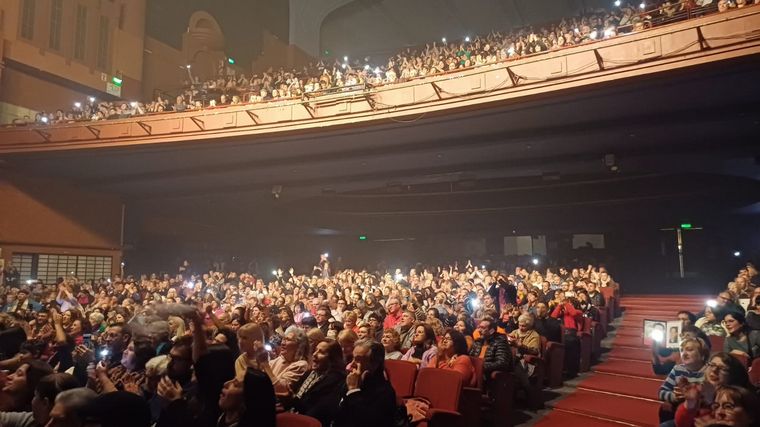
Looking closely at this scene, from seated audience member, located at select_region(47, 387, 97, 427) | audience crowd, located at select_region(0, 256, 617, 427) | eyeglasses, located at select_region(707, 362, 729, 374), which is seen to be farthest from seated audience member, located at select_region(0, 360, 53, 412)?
eyeglasses, located at select_region(707, 362, 729, 374)

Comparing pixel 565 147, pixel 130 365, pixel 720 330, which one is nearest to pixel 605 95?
pixel 565 147

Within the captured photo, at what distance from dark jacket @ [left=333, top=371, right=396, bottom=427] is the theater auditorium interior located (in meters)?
0.01

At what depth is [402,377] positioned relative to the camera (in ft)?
13.8

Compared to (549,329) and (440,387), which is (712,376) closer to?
(440,387)

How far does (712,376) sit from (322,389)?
2.44 metres

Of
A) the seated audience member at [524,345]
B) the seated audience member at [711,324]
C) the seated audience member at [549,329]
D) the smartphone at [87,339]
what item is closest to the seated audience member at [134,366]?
the smartphone at [87,339]

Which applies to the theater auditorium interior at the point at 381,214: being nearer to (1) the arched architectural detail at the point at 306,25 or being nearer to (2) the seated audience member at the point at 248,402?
(2) the seated audience member at the point at 248,402

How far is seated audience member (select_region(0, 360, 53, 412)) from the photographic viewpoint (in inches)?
120

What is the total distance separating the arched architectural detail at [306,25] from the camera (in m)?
23.7

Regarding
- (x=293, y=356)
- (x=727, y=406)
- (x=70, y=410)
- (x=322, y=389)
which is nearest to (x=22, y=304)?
(x=293, y=356)

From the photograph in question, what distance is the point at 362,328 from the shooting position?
5.10 m

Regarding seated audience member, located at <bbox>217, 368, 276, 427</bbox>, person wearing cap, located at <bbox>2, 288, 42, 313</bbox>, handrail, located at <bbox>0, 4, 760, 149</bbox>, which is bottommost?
seated audience member, located at <bbox>217, 368, 276, 427</bbox>

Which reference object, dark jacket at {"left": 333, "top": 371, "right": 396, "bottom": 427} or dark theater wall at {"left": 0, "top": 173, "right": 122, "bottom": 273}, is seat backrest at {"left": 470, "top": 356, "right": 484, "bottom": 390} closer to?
dark jacket at {"left": 333, "top": 371, "right": 396, "bottom": 427}

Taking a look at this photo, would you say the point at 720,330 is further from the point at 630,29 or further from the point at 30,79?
the point at 30,79
